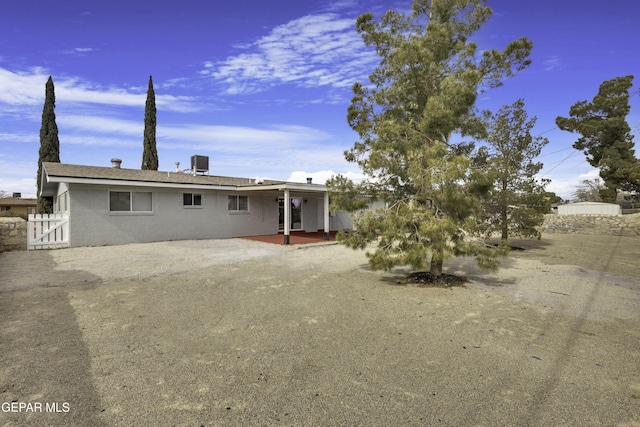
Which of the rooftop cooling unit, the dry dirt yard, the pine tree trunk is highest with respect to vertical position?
the rooftop cooling unit

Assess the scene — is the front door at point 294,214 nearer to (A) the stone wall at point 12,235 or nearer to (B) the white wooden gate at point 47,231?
(B) the white wooden gate at point 47,231

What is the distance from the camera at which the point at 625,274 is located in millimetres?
8398

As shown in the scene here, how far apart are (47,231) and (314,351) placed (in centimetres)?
1308

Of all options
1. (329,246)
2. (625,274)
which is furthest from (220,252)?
(625,274)

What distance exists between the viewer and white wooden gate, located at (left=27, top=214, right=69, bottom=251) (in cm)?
1194

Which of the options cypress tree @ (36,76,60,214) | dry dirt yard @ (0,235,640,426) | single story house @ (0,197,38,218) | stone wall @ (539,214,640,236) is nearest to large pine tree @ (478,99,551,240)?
dry dirt yard @ (0,235,640,426)

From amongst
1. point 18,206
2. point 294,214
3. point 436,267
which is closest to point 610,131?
point 294,214

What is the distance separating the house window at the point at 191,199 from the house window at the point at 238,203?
157cm

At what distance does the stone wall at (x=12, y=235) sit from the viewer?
1149 centimetres

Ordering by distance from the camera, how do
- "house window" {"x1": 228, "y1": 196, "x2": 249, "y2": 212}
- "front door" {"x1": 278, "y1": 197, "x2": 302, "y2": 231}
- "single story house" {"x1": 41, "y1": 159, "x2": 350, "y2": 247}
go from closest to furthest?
"single story house" {"x1": 41, "y1": 159, "x2": 350, "y2": 247}
"house window" {"x1": 228, "y1": 196, "x2": 249, "y2": 212}
"front door" {"x1": 278, "y1": 197, "x2": 302, "y2": 231}

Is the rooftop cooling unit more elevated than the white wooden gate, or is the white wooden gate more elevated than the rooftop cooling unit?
the rooftop cooling unit

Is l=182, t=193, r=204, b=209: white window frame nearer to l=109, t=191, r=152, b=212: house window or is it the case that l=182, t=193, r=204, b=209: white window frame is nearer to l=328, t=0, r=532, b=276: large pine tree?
l=109, t=191, r=152, b=212: house window

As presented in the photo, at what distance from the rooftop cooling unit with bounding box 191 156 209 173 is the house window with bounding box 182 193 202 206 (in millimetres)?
3325

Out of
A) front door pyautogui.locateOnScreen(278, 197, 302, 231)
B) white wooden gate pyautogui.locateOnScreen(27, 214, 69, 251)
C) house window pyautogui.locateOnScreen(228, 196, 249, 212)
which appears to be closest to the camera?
white wooden gate pyautogui.locateOnScreen(27, 214, 69, 251)
